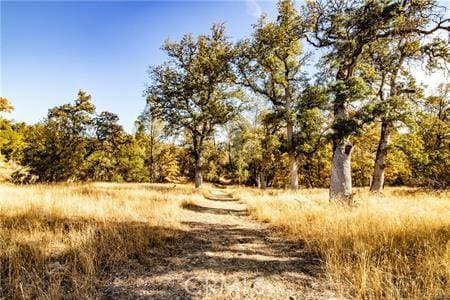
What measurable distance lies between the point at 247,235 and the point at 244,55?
1357cm

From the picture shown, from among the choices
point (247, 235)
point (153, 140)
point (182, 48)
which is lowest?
point (247, 235)

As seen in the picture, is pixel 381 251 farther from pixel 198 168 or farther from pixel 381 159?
pixel 198 168

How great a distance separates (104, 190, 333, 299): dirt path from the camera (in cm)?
305

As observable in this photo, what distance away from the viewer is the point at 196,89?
60.4 ft

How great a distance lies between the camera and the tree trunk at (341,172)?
358 inches

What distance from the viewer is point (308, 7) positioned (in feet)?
32.2

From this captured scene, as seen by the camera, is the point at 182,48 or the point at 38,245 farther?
the point at 182,48

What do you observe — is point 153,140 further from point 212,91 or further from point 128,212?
point 128,212

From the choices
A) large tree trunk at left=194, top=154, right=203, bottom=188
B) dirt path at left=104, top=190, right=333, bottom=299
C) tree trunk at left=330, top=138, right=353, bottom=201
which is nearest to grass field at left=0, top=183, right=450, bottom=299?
dirt path at left=104, top=190, right=333, bottom=299

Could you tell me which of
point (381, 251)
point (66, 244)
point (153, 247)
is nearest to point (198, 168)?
point (153, 247)

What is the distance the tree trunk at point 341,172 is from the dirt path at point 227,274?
443 centimetres

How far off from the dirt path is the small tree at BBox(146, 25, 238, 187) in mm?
13317

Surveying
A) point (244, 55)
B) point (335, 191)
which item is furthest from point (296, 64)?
point (335, 191)

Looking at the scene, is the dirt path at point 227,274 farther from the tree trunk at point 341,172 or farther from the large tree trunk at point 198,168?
the large tree trunk at point 198,168
